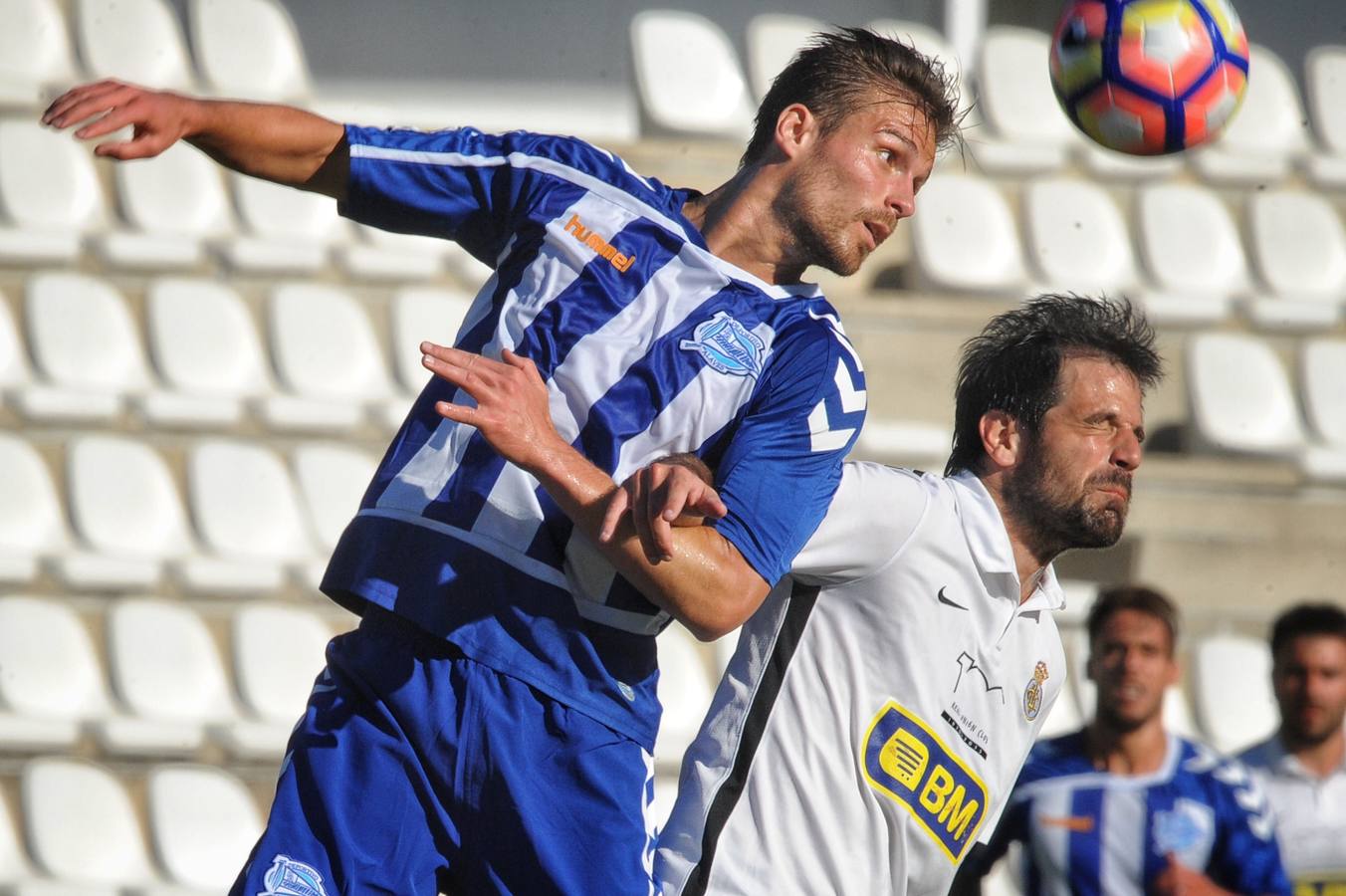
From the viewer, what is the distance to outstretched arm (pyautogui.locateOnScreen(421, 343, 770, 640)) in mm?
1994

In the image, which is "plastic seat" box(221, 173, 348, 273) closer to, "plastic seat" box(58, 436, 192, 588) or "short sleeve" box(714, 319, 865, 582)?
"plastic seat" box(58, 436, 192, 588)

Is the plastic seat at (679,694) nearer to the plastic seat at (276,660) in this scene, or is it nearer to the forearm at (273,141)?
the plastic seat at (276,660)

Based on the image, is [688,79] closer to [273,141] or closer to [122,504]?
[122,504]

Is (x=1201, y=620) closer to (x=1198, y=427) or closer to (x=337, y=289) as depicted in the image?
(x=1198, y=427)

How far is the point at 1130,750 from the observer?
3.74m

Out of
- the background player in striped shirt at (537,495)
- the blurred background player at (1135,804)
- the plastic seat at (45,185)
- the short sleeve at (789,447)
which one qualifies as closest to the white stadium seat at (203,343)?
the plastic seat at (45,185)

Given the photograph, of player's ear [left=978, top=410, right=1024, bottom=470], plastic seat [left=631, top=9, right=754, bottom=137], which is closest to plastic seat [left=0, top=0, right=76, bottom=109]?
plastic seat [left=631, top=9, right=754, bottom=137]

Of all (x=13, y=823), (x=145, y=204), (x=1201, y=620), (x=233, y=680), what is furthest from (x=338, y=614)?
(x=1201, y=620)

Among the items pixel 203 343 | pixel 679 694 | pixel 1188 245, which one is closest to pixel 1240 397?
pixel 1188 245

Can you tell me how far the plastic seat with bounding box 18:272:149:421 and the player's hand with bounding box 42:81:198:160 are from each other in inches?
151

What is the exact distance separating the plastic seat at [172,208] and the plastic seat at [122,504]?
0.79m

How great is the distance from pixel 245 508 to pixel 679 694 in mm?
1627

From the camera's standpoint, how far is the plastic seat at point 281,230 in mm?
6059

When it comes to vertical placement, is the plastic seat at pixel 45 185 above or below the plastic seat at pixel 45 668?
above
